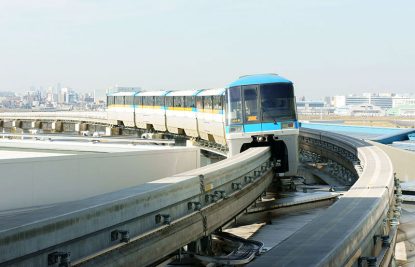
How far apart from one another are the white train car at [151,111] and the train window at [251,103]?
70.1 feet

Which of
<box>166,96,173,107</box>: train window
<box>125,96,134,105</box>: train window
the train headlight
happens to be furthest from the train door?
<box>125,96,134,105</box>: train window

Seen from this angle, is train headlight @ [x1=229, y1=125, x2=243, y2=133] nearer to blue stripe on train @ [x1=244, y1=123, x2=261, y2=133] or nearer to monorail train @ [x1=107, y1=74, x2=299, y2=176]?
monorail train @ [x1=107, y1=74, x2=299, y2=176]

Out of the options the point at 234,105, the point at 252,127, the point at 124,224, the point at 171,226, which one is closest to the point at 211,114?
the point at 234,105

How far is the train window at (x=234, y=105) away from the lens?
2322cm

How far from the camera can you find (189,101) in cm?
3778

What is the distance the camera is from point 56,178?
1408 cm

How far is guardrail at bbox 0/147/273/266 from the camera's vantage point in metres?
7.07

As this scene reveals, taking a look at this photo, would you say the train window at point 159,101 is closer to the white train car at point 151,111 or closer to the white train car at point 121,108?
the white train car at point 151,111

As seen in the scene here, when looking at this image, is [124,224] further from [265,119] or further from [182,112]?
[182,112]

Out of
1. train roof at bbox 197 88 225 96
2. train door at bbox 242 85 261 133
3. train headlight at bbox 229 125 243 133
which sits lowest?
Answer: train headlight at bbox 229 125 243 133

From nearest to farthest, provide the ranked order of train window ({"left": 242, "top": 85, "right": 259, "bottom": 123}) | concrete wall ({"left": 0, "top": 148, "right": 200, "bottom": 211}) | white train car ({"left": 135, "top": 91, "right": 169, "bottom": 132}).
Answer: concrete wall ({"left": 0, "top": 148, "right": 200, "bottom": 211})
train window ({"left": 242, "top": 85, "right": 259, "bottom": 123})
white train car ({"left": 135, "top": 91, "right": 169, "bottom": 132})

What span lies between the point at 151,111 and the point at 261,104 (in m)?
25.9

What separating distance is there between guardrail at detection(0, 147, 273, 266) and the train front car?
8461 millimetres

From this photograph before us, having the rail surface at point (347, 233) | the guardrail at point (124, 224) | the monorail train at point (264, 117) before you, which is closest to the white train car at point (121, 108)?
the monorail train at point (264, 117)
